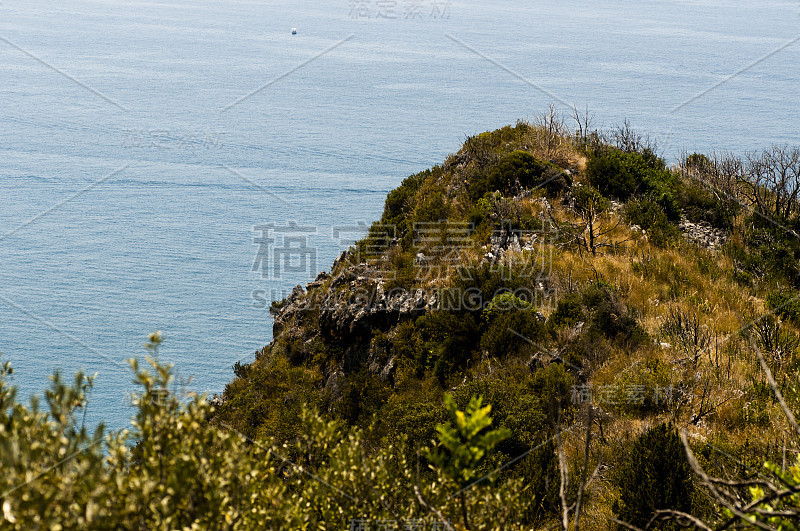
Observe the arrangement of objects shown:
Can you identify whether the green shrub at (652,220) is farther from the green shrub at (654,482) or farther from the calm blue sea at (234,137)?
the calm blue sea at (234,137)

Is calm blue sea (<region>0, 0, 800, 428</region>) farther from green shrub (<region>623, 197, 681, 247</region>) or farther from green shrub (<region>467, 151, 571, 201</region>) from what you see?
green shrub (<region>623, 197, 681, 247</region>)

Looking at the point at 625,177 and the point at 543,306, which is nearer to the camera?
the point at 543,306

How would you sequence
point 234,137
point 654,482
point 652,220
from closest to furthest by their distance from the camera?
1. point 654,482
2. point 652,220
3. point 234,137

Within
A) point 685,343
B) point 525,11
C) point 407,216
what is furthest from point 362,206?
point 525,11

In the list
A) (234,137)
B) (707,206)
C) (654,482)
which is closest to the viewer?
(654,482)

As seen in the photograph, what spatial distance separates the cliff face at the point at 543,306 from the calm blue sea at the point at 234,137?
950 centimetres

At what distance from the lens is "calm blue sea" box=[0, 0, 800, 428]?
50.9 m

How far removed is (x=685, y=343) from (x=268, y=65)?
112 metres

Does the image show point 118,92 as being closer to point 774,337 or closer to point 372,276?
point 372,276

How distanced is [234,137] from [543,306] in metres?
83.8

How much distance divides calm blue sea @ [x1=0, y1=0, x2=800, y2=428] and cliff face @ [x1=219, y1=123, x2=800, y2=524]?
950 cm

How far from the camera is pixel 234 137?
9131 cm

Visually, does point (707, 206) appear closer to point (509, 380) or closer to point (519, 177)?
point (519, 177)

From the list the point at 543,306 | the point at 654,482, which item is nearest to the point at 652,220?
the point at 543,306
